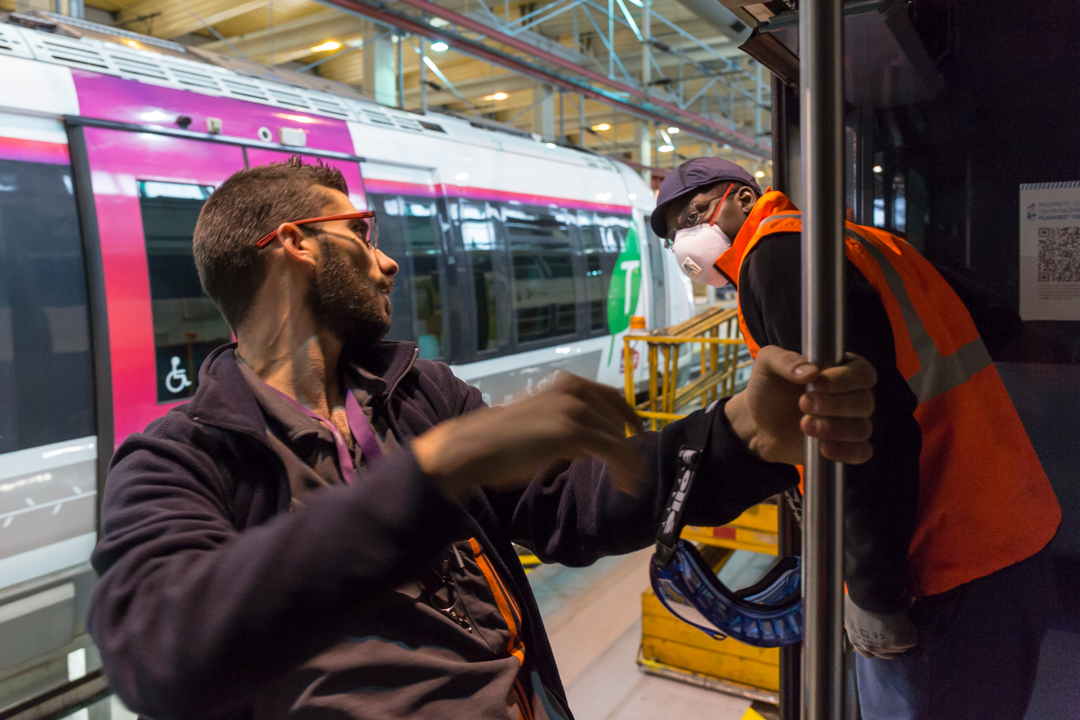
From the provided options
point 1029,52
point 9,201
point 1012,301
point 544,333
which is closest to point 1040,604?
point 1012,301

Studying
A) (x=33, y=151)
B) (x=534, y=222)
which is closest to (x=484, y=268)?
(x=534, y=222)

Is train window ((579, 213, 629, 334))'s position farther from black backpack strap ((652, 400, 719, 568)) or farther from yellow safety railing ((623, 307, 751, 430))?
black backpack strap ((652, 400, 719, 568))

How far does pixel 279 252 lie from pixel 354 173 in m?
3.18

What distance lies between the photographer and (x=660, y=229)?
268 centimetres

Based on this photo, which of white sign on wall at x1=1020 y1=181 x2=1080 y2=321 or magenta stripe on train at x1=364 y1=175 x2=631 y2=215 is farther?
magenta stripe on train at x1=364 y1=175 x2=631 y2=215

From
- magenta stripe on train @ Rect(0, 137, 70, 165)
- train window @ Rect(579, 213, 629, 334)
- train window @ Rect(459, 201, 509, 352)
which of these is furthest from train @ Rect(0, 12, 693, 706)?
train window @ Rect(579, 213, 629, 334)

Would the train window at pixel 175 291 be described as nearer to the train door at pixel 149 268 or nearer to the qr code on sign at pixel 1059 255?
the train door at pixel 149 268

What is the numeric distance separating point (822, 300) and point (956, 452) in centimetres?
97

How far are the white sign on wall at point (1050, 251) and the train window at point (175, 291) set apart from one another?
10.4ft

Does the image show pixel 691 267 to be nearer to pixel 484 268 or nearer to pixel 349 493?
pixel 349 493

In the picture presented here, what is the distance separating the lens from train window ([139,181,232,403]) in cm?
339

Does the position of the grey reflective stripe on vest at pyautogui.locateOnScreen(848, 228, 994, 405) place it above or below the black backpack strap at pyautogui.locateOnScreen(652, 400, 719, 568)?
above

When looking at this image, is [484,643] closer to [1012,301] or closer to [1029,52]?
[1012,301]

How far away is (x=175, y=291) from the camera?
3.47 metres
